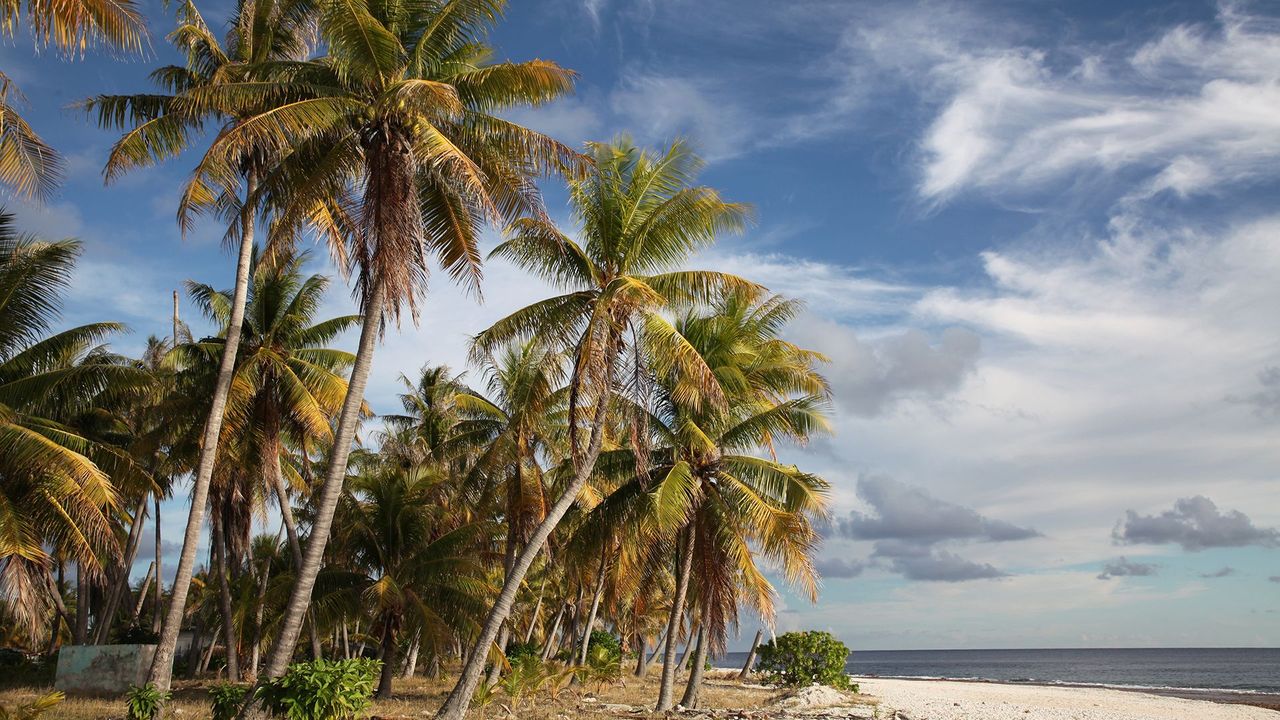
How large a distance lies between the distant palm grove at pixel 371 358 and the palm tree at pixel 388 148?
5cm

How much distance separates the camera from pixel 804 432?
1859cm

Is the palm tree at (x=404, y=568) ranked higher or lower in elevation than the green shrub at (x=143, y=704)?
higher

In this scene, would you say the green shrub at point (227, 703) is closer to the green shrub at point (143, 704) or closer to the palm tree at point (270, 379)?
the green shrub at point (143, 704)

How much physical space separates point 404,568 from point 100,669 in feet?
20.3

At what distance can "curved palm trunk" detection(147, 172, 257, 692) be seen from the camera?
1488 centimetres

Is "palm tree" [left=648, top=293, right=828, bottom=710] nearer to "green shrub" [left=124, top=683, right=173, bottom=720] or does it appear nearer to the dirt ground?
the dirt ground

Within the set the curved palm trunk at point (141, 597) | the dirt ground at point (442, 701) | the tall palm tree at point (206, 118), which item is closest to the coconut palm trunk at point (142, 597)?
the curved palm trunk at point (141, 597)

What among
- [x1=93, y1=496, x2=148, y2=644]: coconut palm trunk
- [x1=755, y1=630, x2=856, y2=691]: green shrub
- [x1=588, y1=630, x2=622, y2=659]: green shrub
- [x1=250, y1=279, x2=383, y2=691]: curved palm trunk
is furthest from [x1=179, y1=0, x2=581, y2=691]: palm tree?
[x1=588, y1=630, x2=622, y2=659]: green shrub

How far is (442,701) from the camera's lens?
21172mm

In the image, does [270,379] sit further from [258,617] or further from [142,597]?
[142,597]

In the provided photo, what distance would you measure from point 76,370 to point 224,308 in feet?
18.3

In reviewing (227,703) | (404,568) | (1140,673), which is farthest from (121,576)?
(1140,673)

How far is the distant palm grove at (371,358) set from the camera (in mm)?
13516

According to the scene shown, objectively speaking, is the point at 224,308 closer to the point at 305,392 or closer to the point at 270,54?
the point at 305,392
